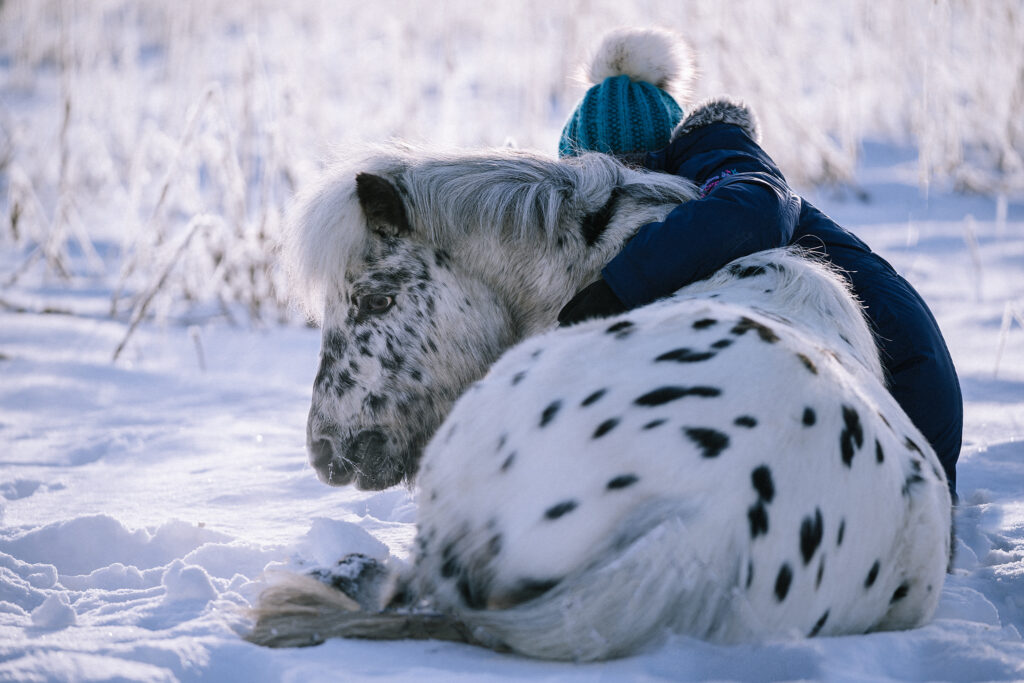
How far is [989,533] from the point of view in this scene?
2.30 metres

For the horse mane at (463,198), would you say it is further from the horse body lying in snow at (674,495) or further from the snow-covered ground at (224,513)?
the snow-covered ground at (224,513)

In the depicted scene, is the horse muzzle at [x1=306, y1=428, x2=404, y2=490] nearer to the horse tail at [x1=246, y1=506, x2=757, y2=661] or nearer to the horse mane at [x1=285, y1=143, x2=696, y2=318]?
the horse mane at [x1=285, y1=143, x2=696, y2=318]

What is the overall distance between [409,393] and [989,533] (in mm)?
1609

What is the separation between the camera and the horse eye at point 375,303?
2148 millimetres

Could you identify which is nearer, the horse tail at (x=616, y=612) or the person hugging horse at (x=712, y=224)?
the horse tail at (x=616, y=612)

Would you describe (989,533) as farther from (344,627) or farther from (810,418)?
(344,627)

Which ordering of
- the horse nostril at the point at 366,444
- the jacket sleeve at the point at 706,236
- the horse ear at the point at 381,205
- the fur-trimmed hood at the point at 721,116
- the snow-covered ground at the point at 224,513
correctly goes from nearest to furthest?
the snow-covered ground at the point at 224,513 < the jacket sleeve at the point at 706,236 < the horse ear at the point at 381,205 < the horse nostril at the point at 366,444 < the fur-trimmed hood at the point at 721,116

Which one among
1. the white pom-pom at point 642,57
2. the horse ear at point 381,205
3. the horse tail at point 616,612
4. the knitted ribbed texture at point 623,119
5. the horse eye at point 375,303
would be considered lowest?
the horse tail at point 616,612

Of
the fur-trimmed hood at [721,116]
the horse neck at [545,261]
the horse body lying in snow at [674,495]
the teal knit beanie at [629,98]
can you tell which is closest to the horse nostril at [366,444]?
the horse neck at [545,261]

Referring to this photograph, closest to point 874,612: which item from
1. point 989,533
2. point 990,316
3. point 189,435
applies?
point 989,533

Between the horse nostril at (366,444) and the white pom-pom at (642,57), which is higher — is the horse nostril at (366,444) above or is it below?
below

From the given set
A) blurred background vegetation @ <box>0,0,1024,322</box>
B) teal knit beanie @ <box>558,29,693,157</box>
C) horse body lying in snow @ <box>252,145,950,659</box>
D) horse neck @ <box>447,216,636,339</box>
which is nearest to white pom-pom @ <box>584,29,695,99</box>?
teal knit beanie @ <box>558,29,693,157</box>

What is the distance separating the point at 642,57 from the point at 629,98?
0.21 m

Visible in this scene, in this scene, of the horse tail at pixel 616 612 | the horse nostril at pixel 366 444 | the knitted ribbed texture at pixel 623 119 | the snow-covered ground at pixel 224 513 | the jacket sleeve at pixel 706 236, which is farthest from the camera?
the knitted ribbed texture at pixel 623 119
